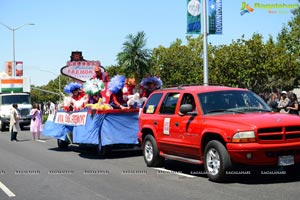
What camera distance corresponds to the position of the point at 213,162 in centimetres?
811

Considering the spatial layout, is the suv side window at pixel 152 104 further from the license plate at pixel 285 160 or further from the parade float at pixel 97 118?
the license plate at pixel 285 160

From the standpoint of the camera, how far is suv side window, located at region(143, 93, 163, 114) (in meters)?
10.3

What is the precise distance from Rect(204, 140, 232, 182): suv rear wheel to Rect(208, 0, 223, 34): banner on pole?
10.1 m

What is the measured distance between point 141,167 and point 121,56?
10764mm

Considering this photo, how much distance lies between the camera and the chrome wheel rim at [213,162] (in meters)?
7.96

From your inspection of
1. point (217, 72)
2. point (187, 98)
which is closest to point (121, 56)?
point (187, 98)

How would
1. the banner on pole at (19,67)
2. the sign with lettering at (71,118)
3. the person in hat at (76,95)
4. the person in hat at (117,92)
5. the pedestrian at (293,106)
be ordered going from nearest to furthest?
the person in hat at (117,92) → the sign with lettering at (71,118) → the person in hat at (76,95) → the pedestrian at (293,106) → the banner on pole at (19,67)

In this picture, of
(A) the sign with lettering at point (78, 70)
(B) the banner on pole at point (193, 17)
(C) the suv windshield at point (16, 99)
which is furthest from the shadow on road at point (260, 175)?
(C) the suv windshield at point (16, 99)

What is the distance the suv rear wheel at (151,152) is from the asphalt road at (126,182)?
210 millimetres

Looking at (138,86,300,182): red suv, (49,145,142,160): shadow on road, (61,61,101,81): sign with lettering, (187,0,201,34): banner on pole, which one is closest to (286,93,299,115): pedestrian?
(187,0,201,34): banner on pole

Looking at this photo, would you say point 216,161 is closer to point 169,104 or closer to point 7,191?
point 169,104

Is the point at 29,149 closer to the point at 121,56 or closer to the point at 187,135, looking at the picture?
the point at 121,56

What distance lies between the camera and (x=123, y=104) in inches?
497

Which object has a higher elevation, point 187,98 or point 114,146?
point 187,98
